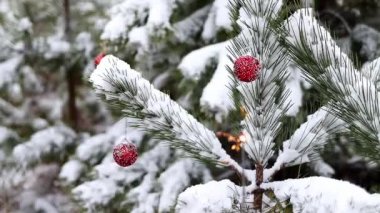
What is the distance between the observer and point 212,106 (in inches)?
93.4

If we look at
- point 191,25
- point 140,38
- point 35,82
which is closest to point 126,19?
point 140,38

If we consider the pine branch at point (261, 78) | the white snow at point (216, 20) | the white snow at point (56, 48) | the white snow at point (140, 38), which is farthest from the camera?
the white snow at point (56, 48)

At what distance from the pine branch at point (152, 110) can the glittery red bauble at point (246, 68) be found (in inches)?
11.8

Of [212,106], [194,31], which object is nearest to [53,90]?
[194,31]

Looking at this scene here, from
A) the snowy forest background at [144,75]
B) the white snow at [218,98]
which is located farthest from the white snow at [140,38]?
the white snow at [218,98]

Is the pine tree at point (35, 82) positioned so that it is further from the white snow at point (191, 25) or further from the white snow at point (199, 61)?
the white snow at point (199, 61)

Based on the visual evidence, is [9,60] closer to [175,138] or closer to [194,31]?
[194,31]

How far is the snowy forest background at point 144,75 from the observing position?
280cm

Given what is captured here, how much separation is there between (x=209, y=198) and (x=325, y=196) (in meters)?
0.35

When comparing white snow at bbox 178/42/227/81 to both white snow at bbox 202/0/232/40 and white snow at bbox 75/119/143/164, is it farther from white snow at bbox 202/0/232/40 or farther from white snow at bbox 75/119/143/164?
white snow at bbox 75/119/143/164

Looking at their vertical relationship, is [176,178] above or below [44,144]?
below

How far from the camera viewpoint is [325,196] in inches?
51.3

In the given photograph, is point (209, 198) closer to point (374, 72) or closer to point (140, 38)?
point (374, 72)

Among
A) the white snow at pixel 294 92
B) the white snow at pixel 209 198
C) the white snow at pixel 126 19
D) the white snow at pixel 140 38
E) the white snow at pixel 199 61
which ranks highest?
the white snow at pixel 126 19
